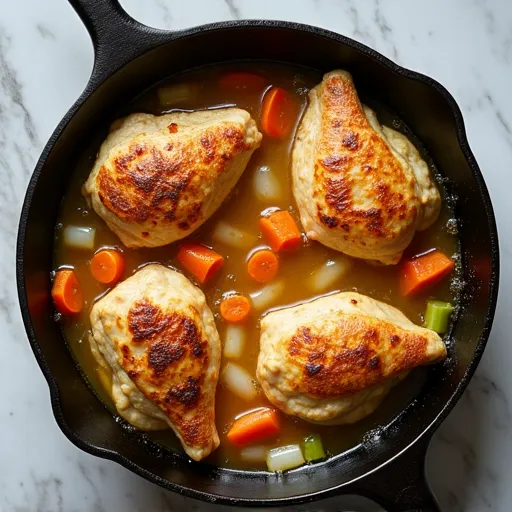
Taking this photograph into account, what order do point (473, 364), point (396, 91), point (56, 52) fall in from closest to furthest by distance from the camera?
point (473, 364), point (396, 91), point (56, 52)

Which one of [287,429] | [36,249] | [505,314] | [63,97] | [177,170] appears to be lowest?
[287,429]

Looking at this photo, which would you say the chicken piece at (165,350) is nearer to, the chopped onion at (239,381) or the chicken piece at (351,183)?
the chopped onion at (239,381)

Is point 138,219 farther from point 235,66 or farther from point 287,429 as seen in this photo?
point 287,429

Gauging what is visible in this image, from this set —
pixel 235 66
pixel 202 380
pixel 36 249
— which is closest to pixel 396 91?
pixel 235 66

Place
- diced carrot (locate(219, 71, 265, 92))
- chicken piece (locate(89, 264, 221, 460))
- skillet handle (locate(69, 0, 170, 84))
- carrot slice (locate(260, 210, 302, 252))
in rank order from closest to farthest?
skillet handle (locate(69, 0, 170, 84))
chicken piece (locate(89, 264, 221, 460))
carrot slice (locate(260, 210, 302, 252))
diced carrot (locate(219, 71, 265, 92))

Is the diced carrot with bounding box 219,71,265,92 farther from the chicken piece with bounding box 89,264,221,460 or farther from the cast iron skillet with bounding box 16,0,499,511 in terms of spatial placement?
the chicken piece with bounding box 89,264,221,460

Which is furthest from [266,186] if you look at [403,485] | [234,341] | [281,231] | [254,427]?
[403,485]

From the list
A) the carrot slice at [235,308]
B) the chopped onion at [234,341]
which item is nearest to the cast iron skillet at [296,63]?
the chopped onion at [234,341]

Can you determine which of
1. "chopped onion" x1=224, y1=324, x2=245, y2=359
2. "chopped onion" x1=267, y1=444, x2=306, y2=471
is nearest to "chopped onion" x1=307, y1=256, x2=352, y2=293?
"chopped onion" x1=224, y1=324, x2=245, y2=359
